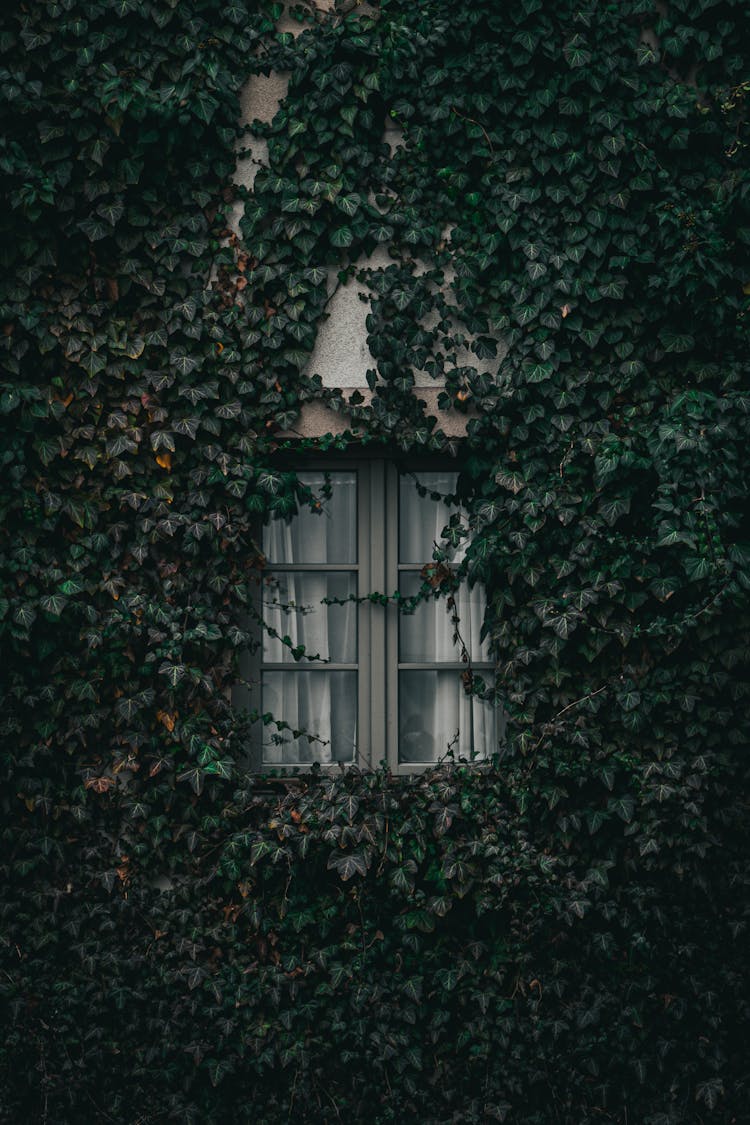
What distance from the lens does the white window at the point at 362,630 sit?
4887 millimetres

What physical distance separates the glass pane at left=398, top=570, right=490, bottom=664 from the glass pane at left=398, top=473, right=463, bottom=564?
12 cm

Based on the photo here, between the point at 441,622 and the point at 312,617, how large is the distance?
636mm

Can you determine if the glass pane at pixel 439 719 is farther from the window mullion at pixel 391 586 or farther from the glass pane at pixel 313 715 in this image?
the glass pane at pixel 313 715

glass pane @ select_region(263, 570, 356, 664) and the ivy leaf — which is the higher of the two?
glass pane @ select_region(263, 570, 356, 664)

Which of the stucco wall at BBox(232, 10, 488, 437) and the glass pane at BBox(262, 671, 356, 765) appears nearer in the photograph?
the stucco wall at BBox(232, 10, 488, 437)

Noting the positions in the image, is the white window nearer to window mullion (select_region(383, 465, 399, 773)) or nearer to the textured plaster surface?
window mullion (select_region(383, 465, 399, 773))

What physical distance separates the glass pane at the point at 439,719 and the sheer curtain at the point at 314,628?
270mm

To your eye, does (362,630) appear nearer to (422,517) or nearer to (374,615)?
(374,615)

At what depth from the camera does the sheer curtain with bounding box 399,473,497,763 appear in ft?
16.1

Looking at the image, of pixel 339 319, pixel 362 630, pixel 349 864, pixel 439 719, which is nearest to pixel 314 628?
pixel 362 630

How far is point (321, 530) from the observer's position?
16.3 ft

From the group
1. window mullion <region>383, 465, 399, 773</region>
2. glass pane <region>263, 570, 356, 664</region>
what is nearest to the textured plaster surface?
window mullion <region>383, 465, 399, 773</region>

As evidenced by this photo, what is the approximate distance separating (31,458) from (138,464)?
50cm

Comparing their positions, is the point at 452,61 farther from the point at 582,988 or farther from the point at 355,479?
the point at 582,988
